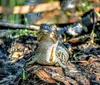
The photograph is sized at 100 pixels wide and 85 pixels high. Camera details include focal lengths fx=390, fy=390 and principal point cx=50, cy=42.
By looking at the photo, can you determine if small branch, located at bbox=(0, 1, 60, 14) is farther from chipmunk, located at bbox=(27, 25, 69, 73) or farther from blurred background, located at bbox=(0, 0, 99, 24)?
chipmunk, located at bbox=(27, 25, 69, 73)

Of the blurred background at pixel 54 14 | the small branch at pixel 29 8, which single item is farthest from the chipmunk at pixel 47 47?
the small branch at pixel 29 8

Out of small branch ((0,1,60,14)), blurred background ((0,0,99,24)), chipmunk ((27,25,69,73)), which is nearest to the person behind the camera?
chipmunk ((27,25,69,73))

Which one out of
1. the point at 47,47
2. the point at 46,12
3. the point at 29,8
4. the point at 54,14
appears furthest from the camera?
the point at 54,14

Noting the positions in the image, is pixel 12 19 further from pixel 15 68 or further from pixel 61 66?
pixel 61 66

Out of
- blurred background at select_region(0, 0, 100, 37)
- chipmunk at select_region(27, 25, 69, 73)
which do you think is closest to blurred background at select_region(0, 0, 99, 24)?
blurred background at select_region(0, 0, 100, 37)

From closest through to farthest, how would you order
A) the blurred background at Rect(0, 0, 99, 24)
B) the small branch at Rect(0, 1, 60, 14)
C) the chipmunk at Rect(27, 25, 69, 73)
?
1. the chipmunk at Rect(27, 25, 69, 73)
2. the small branch at Rect(0, 1, 60, 14)
3. the blurred background at Rect(0, 0, 99, 24)

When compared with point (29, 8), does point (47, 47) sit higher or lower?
lower

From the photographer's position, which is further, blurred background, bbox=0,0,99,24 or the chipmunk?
blurred background, bbox=0,0,99,24

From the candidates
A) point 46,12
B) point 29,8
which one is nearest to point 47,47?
point 29,8

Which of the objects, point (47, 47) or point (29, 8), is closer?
point (47, 47)

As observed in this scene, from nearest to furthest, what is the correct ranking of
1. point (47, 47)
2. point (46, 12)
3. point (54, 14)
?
point (47, 47) < point (46, 12) < point (54, 14)

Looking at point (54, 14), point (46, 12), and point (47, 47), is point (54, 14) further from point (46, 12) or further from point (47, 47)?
point (47, 47)

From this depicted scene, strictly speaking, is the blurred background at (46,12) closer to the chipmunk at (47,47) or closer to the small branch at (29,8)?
the small branch at (29,8)

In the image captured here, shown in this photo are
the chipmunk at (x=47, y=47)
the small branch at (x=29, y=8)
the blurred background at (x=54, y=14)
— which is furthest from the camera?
the blurred background at (x=54, y=14)
